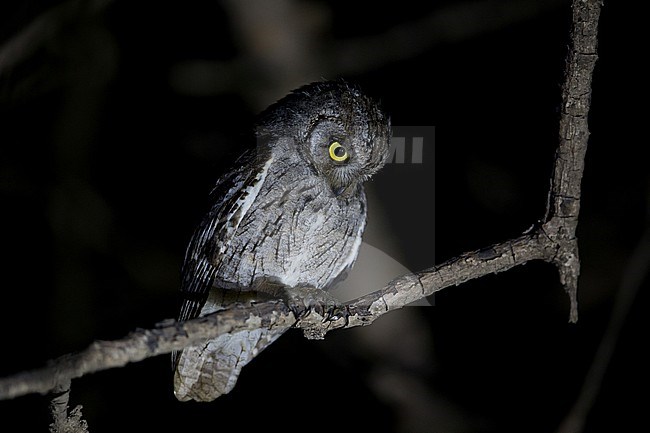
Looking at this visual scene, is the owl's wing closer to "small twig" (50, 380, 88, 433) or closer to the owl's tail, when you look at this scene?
the owl's tail

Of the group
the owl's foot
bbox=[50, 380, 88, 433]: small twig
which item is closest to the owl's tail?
the owl's foot

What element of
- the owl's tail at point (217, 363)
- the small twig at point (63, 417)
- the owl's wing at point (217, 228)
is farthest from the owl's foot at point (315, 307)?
the small twig at point (63, 417)

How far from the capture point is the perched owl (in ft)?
5.35

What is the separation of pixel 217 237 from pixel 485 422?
1.81 metres

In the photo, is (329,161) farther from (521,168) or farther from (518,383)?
(518,383)

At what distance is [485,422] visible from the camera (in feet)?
9.00

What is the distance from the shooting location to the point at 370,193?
2.68m

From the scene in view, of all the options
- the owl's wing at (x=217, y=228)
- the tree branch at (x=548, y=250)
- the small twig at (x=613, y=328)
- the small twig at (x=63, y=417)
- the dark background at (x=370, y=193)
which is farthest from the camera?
the dark background at (x=370, y=193)

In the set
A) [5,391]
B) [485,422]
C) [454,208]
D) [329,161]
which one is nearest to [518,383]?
[485,422]

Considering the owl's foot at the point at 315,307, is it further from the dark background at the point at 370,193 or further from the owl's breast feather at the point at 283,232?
the dark background at the point at 370,193

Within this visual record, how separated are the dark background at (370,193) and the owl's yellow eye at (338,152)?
0.90m

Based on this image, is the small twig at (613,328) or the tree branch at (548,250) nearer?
the tree branch at (548,250)

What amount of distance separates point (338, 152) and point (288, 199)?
204 mm

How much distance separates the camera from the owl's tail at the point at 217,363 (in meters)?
1.83
